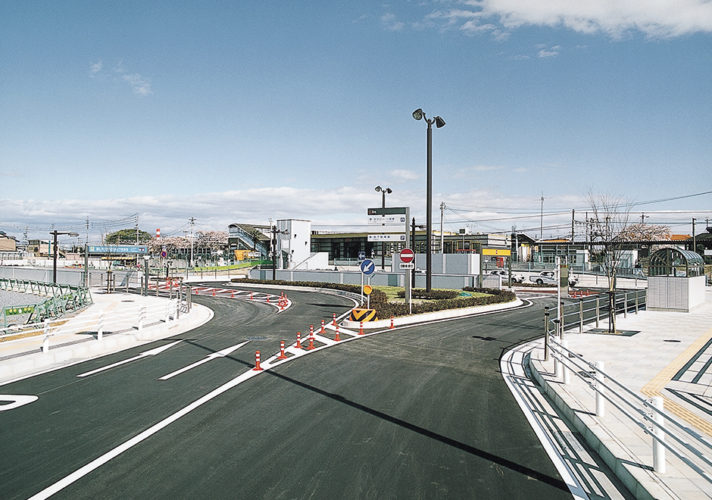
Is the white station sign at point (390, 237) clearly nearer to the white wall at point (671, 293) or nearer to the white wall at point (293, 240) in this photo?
the white wall at point (671, 293)

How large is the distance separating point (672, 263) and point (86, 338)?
28.3 meters

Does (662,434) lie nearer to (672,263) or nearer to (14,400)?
(14,400)

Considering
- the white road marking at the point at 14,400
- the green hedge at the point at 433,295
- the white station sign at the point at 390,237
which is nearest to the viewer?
the white road marking at the point at 14,400

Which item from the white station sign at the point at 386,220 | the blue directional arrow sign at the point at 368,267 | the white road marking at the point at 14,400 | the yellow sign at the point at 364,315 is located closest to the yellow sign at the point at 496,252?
the white station sign at the point at 386,220

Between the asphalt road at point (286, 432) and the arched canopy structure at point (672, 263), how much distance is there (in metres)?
17.5

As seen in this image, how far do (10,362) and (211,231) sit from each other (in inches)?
5635

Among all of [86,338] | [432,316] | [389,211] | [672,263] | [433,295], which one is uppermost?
[389,211]

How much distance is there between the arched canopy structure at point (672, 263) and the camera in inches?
989

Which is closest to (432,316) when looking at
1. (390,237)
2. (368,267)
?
(368,267)

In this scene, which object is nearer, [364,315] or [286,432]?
[286,432]

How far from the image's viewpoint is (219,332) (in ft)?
61.7

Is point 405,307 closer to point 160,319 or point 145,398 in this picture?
point 160,319

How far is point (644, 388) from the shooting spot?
31.9 ft

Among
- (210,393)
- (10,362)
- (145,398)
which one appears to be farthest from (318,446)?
(10,362)
